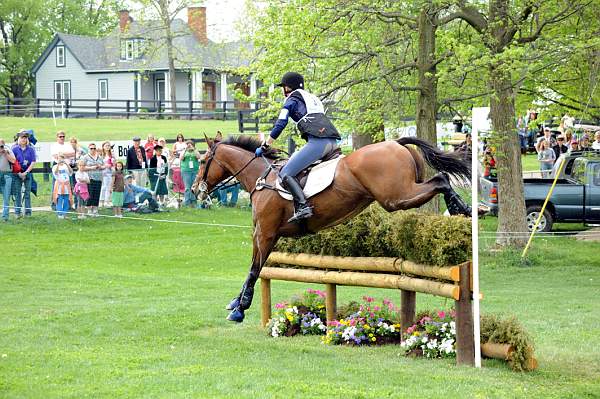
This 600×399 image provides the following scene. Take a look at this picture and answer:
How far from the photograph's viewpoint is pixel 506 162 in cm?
2377

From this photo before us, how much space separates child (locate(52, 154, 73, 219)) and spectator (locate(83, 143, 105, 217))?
0.54 metres

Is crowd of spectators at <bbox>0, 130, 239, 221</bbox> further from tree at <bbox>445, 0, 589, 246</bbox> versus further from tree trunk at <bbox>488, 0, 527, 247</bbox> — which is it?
tree at <bbox>445, 0, 589, 246</bbox>

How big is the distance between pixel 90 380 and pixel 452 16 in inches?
573

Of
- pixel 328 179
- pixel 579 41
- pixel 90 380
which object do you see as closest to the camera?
pixel 90 380

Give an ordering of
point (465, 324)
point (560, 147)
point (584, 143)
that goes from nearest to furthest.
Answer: point (465, 324) → point (584, 143) → point (560, 147)

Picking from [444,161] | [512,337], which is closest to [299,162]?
[444,161]

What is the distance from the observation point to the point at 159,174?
89.9ft

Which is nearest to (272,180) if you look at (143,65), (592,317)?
(592,317)

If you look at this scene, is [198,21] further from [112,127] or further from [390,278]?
[390,278]

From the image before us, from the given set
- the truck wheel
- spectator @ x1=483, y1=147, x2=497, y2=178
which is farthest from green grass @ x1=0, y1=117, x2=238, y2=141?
the truck wheel

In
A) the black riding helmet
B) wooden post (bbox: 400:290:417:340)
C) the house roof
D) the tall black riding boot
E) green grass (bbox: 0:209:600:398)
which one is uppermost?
the house roof

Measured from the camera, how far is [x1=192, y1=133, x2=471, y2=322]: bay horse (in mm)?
11141

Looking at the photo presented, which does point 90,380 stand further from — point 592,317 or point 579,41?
point 579,41

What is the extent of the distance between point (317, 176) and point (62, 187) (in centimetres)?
1407
